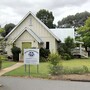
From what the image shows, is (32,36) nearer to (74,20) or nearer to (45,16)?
(45,16)

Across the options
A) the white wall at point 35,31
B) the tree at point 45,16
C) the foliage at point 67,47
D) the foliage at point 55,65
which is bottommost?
Answer: the foliage at point 55,65

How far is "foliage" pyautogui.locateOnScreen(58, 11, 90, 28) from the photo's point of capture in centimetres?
9101

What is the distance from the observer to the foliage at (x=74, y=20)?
91.0m

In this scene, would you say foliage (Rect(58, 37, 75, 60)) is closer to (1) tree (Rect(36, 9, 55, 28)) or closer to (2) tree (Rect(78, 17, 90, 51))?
(2) tree (Rect(78, 17, 90, 51))

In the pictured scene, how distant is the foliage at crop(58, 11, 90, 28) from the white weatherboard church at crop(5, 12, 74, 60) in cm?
5188

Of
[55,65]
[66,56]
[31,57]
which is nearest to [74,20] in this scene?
[66,56]

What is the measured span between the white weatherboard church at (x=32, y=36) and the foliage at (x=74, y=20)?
5188cm

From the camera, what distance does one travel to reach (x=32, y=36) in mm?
37500

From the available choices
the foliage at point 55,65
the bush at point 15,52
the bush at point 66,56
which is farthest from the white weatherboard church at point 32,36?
the foliage at point 55,65

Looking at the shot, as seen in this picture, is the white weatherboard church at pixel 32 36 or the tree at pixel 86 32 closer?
the white weatherboard church at pixel 32 36

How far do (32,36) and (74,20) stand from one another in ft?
190

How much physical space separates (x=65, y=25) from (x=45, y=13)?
14.3 m

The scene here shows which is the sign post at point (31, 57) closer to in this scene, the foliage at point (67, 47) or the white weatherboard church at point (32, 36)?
the white weatherboard church at point (32, 36)

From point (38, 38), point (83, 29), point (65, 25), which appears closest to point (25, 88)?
point (38, 38)
